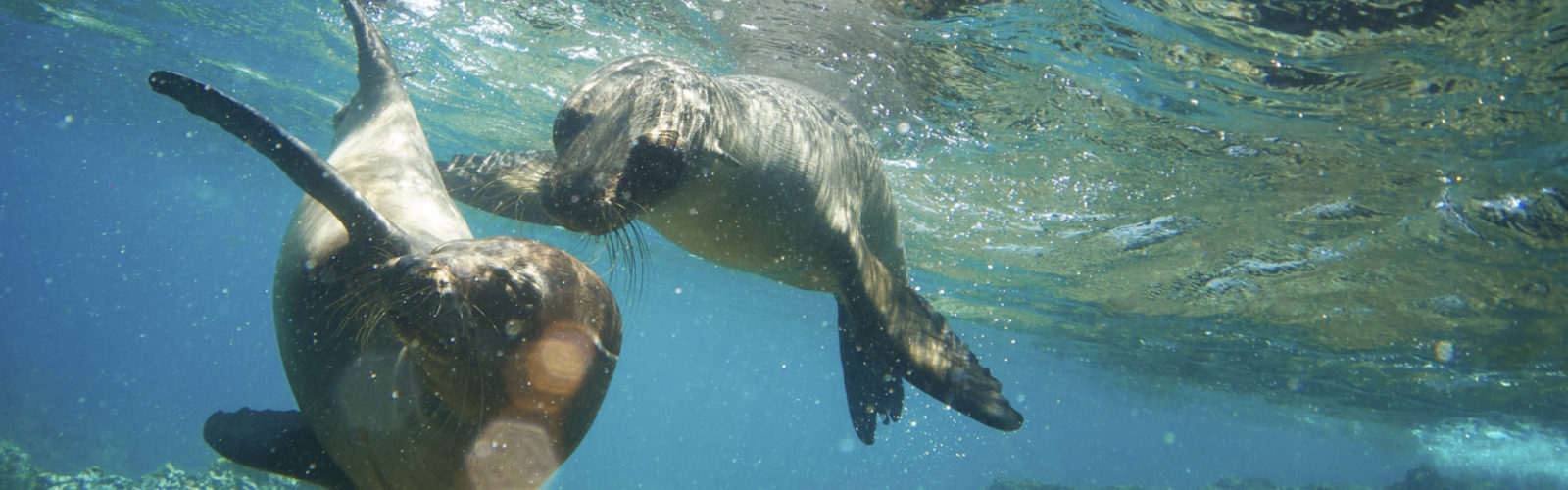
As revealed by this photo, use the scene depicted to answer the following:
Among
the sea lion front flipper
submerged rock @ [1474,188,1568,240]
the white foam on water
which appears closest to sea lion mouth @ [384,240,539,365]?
the sea lion front flipper

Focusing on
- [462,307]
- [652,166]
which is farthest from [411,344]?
[652,166]

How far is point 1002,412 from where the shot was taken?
3.39 meters

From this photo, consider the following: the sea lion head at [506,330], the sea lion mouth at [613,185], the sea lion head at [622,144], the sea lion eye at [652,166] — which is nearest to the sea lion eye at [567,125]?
the sea lion head at [622,144]

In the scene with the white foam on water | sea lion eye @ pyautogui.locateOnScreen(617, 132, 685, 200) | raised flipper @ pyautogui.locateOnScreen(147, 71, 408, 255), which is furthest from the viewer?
the white foam on water

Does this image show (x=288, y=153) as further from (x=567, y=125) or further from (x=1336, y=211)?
(x=1336, y=211)

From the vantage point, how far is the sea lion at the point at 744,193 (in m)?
2.35

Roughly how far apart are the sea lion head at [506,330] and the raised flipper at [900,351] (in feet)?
6.37

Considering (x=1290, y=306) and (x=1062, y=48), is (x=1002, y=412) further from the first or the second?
(x=1290, y=306)

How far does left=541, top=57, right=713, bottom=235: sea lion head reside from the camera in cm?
221

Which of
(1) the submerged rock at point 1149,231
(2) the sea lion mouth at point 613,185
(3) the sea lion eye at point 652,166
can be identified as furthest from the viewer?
(1) the submerged rock at point 1149,231

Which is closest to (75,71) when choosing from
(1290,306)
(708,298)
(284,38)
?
(284,38)

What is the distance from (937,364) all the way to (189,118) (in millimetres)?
26226

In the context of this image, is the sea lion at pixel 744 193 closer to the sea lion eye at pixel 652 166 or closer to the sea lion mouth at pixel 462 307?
the sea lion eye at pixel 652 166

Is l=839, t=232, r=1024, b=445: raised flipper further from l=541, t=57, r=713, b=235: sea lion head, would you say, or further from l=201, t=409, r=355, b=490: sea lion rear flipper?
l=201, t=409, r=355, b=490: sea lion rear flipper
